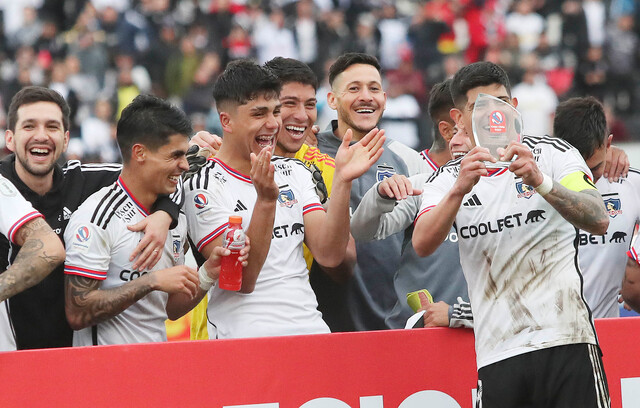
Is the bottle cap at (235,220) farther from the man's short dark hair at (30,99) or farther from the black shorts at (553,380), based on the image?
the black shorts at (553,380)

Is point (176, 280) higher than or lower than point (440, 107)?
lower

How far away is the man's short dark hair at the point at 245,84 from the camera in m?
5.30

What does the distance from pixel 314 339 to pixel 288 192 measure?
853 mm

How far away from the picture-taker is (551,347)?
174 inches

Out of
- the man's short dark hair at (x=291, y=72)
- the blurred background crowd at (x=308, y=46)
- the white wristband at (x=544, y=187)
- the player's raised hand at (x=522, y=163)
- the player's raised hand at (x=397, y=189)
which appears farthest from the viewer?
the blurred background crowd at (x=308, y=46)

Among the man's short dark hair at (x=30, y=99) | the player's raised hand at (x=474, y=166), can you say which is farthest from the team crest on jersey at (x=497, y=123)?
the man's short dark hair at (x=30, y=99)

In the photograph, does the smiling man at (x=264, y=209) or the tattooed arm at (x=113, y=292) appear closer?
the tattooed arm at (x=113, y=292)

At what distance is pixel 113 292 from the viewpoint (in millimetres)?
4766

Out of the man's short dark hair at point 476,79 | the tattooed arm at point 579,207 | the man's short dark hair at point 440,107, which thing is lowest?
the tattooed arm at point 579,207

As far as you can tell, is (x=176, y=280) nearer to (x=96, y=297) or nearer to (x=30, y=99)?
(x=96, y=297)

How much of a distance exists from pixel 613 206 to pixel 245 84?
2.31m

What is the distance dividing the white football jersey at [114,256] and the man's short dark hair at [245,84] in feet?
2.47

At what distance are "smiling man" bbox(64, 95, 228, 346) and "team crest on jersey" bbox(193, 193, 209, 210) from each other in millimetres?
121

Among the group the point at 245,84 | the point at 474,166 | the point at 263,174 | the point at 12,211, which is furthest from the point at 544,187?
the point at 12,211
